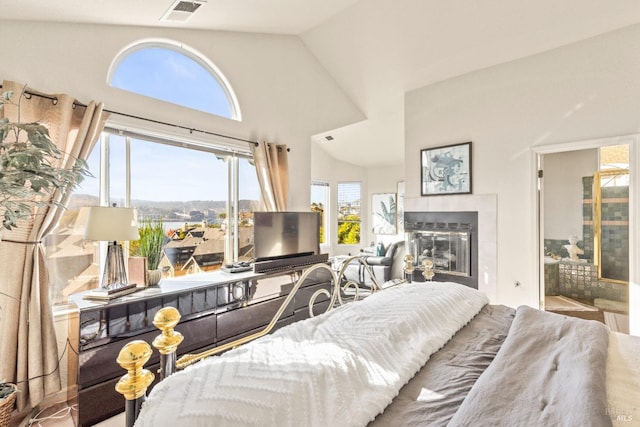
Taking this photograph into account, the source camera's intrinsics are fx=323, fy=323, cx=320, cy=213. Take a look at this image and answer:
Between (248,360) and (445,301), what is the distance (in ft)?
3.51

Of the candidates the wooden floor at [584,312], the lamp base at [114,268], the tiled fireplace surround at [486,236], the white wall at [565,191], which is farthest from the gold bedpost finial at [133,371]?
the white wall at [565,191]

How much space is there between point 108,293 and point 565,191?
17.8 ft

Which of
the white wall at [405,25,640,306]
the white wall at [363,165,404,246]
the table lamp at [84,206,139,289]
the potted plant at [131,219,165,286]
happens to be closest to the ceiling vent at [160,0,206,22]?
the table lamp at [84,206,139,289]

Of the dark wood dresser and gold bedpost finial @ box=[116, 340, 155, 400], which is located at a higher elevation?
gold bedpost finial @ box=[116, 340, 155, 400]

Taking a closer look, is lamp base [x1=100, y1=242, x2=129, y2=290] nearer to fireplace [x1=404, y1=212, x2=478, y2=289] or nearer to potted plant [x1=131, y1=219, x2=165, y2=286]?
potted plant [x1=131, y1=219, x2=165, y2=286]

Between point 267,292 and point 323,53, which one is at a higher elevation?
point 323,53

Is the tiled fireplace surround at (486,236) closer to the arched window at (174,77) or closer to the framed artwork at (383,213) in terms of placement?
the arched window at (174,77)

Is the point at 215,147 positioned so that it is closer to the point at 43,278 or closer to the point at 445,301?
the point at 43,278

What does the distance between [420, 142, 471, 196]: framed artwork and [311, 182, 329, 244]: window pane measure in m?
2.97

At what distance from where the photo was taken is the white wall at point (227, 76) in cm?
230

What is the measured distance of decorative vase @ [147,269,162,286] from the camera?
2.52m

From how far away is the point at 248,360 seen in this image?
969 millimetres

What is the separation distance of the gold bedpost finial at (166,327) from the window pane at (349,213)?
20.3ft

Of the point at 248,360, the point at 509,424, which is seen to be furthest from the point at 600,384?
the point at 248,360
